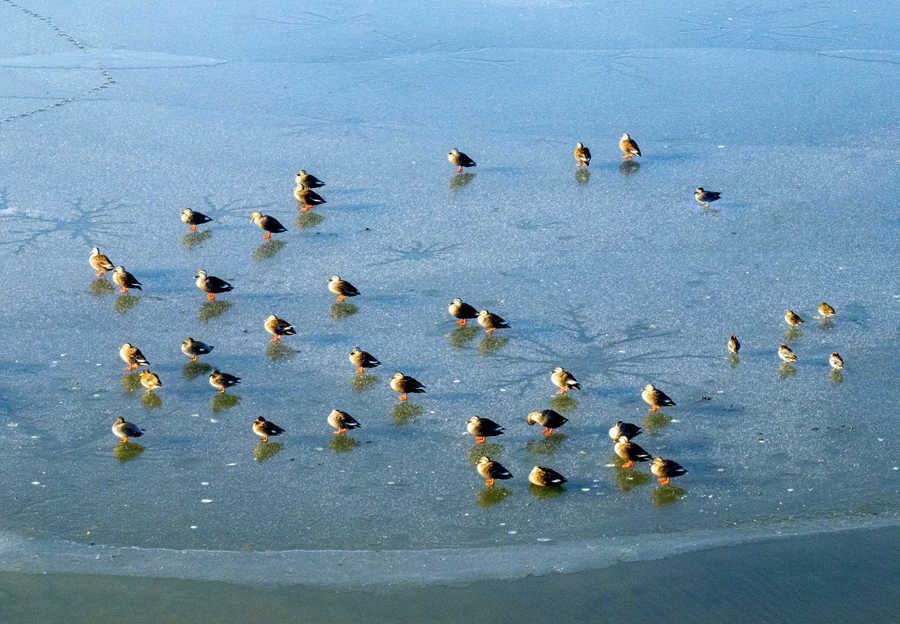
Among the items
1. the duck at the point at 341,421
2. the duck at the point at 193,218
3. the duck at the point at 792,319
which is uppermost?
the duck at the point at 193,218

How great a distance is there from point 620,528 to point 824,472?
1.54 metres

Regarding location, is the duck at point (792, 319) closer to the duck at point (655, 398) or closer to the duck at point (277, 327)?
the duck at point (655, 398)

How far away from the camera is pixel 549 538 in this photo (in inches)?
258

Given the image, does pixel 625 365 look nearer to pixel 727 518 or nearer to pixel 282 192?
pixel 727 518

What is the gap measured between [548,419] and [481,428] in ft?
1.61

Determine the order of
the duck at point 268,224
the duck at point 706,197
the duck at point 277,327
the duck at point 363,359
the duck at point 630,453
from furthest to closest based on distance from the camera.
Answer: the duck at point 706,197
the duck at point 268,224
the duck at point 277,327
the duck at point 363,359
the duck at point 630,453

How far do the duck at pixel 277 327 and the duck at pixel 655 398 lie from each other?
3072mm

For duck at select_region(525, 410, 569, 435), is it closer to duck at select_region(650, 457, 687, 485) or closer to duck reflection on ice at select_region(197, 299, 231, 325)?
duck at select_region(650, 457, 687, 485)

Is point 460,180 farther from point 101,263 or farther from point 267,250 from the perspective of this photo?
point 101,263

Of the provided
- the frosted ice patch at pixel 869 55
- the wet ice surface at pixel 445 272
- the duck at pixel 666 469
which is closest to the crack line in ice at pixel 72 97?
the wet ice surface at pixel 445 272

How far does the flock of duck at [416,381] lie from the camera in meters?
7.02

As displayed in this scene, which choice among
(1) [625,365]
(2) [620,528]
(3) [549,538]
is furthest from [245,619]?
(1) [625,365]

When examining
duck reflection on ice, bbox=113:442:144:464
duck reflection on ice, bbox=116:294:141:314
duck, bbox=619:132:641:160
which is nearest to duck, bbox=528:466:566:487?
duck reflection on ice, bbox=113:442:144:464

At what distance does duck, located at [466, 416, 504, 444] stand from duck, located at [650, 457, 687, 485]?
116cm
